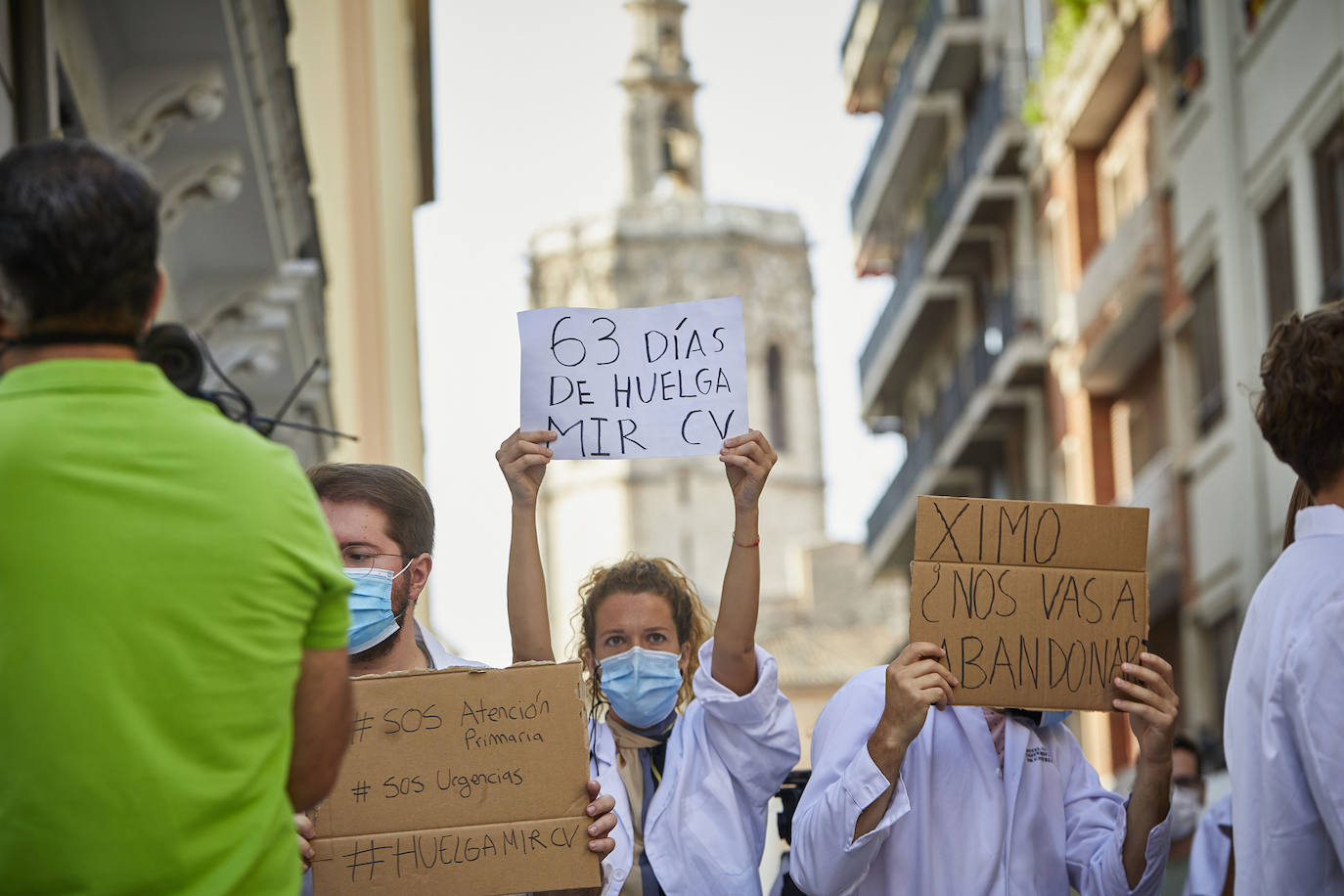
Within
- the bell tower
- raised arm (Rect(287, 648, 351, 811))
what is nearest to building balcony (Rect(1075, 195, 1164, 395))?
raised arm (Rect(287, 648, 351, 811))

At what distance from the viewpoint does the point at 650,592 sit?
5863mm

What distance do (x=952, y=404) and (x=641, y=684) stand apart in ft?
101

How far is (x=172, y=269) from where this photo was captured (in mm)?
13922

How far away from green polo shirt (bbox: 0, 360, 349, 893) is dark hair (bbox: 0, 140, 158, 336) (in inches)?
3.1

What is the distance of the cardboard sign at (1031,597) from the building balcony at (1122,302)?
64.5 feet

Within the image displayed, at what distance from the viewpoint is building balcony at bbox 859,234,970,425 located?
3750 cm

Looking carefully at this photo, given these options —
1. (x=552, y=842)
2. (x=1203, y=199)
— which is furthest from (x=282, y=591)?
(x=1203, y=199)

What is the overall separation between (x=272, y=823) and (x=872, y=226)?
4030 cm

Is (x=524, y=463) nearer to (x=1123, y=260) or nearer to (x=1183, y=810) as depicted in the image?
(x=1183, y=810)

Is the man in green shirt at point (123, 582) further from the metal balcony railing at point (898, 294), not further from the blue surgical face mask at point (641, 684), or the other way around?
the metal balcony railing at point (898, 294)

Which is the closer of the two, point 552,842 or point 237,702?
point 237,702

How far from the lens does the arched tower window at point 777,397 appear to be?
94.9 metres

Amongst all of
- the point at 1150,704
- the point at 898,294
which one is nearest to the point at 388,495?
the point at 1150,704

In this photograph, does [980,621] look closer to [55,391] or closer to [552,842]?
[552,842]
